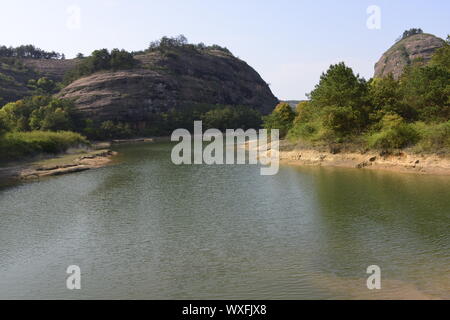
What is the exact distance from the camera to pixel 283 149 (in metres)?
69.0

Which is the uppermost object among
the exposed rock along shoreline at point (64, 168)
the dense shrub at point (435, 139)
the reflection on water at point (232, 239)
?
the dense shrub at point (435, 139)

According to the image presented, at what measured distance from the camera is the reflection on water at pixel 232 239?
18.4 meters

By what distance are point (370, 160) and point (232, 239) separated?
1333 inches

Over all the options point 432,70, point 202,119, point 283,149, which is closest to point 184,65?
point 202,119

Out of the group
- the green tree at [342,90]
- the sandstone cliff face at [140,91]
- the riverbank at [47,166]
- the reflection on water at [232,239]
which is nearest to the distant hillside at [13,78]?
the sandstone cliff face at [140,91]

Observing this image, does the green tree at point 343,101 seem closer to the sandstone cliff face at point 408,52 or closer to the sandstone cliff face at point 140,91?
the sandstone cliff face at point 140,91

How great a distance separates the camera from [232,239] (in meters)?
25.1

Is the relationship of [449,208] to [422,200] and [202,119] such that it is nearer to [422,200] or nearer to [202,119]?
[422,200]

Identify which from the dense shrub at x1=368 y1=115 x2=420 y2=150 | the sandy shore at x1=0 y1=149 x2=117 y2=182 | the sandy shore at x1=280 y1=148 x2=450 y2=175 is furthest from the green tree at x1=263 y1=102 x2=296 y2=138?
the sandy shore at x1=0 y1=149 x2=117 y2=182

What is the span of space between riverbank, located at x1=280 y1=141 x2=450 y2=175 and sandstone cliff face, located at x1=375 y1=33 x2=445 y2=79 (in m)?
111

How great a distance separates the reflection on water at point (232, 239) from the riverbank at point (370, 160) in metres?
4.11

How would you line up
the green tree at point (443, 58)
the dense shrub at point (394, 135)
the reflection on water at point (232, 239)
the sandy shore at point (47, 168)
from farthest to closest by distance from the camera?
the green tree at point (443, 58) < the sandy shore at point (47, 168) < the dense shrub at point (394, 135) < the reflection on water at point (232, 239)

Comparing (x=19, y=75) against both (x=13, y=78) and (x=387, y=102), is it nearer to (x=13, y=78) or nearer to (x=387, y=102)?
(x=13, y=78)

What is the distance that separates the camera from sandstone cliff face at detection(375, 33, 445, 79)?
547 ft
